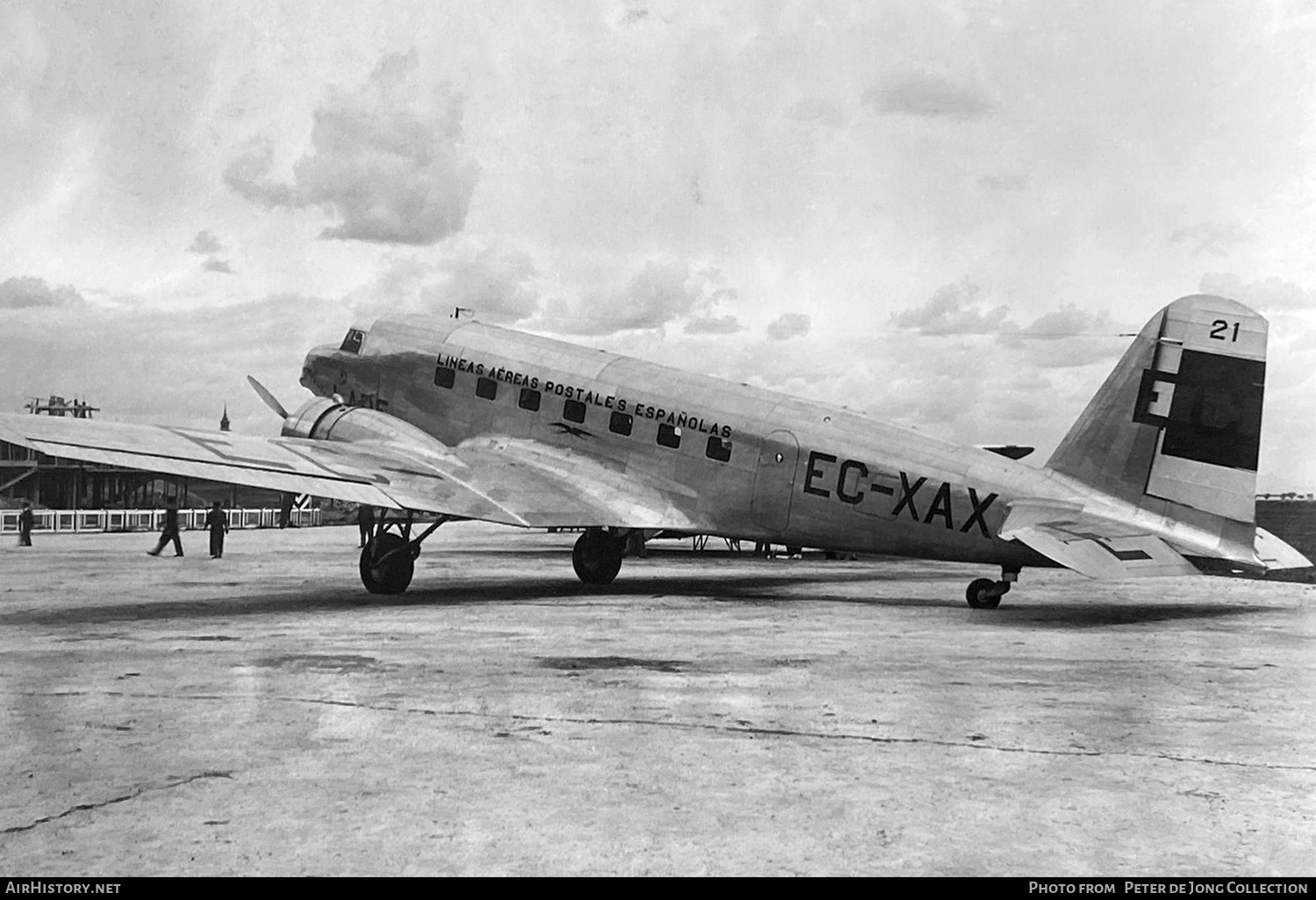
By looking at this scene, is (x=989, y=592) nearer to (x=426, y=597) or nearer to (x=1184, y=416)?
(x=1184, y=416)

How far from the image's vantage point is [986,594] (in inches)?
663

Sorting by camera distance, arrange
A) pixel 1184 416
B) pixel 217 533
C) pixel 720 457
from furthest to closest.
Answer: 1. pixel 217 533
2. pixel 720 457
3. pixel 1184 416

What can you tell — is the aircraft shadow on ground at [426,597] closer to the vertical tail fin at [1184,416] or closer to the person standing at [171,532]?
the vertical tail fin at [1184,416]

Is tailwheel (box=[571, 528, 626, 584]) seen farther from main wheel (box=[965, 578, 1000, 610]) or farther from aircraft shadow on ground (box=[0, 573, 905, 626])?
main wheel (box=[965, 578, 1000, 610])

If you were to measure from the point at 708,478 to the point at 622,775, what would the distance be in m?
12.4

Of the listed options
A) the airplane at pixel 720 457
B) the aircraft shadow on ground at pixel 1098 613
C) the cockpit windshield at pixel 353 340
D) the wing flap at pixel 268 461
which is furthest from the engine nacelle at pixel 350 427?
the aircraft shadow on ground at pixel 1098 613

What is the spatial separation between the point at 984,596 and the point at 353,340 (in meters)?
13.0

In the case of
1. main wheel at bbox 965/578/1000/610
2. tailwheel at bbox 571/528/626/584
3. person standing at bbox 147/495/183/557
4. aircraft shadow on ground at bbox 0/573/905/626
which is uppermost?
main wheel at bbox 965/578/1000/610

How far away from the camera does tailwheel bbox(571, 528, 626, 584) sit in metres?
21.8

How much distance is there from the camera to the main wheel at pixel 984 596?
1681 cm

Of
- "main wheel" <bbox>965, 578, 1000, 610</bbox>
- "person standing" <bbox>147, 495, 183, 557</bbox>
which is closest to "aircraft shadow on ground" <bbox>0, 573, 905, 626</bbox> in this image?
"main wheel" <bbox>965, 578, 1000, 610</bbox>

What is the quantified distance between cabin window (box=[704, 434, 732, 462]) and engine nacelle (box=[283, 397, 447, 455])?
15.7 ft

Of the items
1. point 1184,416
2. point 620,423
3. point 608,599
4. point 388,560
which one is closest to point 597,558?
point 620,423

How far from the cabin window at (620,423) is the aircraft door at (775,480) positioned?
103 inches
